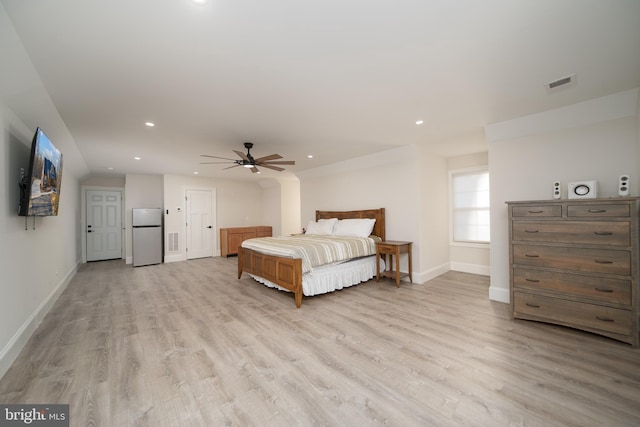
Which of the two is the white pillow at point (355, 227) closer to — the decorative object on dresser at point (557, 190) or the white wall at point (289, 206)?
the decorative object on dresser at point (557, 190)

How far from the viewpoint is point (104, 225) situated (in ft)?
24.4

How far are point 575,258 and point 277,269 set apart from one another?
3567mm

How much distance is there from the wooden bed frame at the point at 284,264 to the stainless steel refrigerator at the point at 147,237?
3.31 m

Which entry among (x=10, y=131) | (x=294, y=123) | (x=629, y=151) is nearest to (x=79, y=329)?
(x=10, y=131)

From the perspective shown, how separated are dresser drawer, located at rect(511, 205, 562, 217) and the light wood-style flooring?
1.24 metres

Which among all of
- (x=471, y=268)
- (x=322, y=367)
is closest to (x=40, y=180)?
(x=322, y=367)

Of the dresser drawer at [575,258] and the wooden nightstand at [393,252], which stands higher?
the dresser drawer at [575,258]

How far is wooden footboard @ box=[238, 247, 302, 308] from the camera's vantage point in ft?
11.5

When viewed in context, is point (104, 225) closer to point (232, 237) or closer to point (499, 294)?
point (232, 237)

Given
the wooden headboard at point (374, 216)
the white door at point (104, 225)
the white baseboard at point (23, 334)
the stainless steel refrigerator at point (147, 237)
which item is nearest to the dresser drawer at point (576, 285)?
the wooden headboard at point (374, 216)

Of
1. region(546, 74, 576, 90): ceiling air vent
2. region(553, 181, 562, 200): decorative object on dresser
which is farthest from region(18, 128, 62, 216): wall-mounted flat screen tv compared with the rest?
region(553, 181, 562, 200): decorative object on dresser

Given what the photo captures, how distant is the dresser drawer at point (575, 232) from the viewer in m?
2.42

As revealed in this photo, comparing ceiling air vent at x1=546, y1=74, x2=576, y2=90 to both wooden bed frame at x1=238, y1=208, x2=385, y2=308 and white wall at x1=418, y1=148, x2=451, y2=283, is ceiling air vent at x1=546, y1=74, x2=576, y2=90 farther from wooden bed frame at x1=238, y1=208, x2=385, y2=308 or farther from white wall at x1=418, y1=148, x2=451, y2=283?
wooden bed frame at x1=238, y1=208, x2=385, y2=308

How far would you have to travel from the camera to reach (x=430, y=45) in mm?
1843
